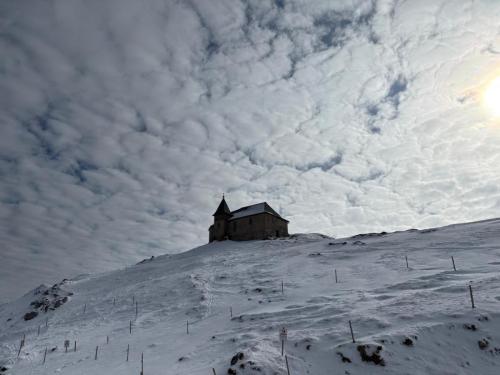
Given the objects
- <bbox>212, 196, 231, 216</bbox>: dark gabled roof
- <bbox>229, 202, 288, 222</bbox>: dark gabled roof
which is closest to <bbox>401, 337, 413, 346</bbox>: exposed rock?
<bbox>229, 202, 288, 222</bbox>: dark gabled roof

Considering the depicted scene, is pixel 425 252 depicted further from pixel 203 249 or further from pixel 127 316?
pixel 203 249

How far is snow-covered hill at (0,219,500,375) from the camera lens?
15.7 m

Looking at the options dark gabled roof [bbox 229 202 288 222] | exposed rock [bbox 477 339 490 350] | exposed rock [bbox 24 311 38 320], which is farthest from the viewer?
dark gabled roof [bbox 229 202 288 222]

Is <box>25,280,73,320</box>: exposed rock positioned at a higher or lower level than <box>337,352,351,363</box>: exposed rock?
higher

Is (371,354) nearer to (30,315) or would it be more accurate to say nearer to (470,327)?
(470,327)

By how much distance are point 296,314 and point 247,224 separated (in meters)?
48.1

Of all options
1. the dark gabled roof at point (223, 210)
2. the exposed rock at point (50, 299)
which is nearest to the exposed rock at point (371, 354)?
the exposed rock at point (50, 299)

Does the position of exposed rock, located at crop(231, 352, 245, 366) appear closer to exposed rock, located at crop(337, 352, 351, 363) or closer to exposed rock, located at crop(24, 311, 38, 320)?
exposed rock, located at crop(337, 352, 351, 363)

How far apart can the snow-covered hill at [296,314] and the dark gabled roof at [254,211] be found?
60.3ft

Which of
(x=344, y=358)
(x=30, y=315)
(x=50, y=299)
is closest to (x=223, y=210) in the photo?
(x=50, y=299)

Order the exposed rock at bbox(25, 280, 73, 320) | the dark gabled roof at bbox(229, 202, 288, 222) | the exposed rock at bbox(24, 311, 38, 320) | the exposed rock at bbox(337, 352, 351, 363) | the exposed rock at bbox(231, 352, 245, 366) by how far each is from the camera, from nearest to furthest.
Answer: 1. the exposed rock at bbox(337, 352, 351, 363)
2. the exposed rock at bbox(231, 352, 245, 366)
3. the exposed rock at bbox(24, 311, 38, 320)
4. the exposed rock at bbox(25, 280, 73, 320)
5. the dark gabled roof at bbox(229, 202, 288, 222)

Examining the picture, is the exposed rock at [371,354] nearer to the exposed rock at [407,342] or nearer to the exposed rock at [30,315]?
the exposed rock at [407,342]

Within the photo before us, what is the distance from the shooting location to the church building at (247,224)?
230ft

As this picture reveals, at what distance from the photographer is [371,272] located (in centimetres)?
3178
